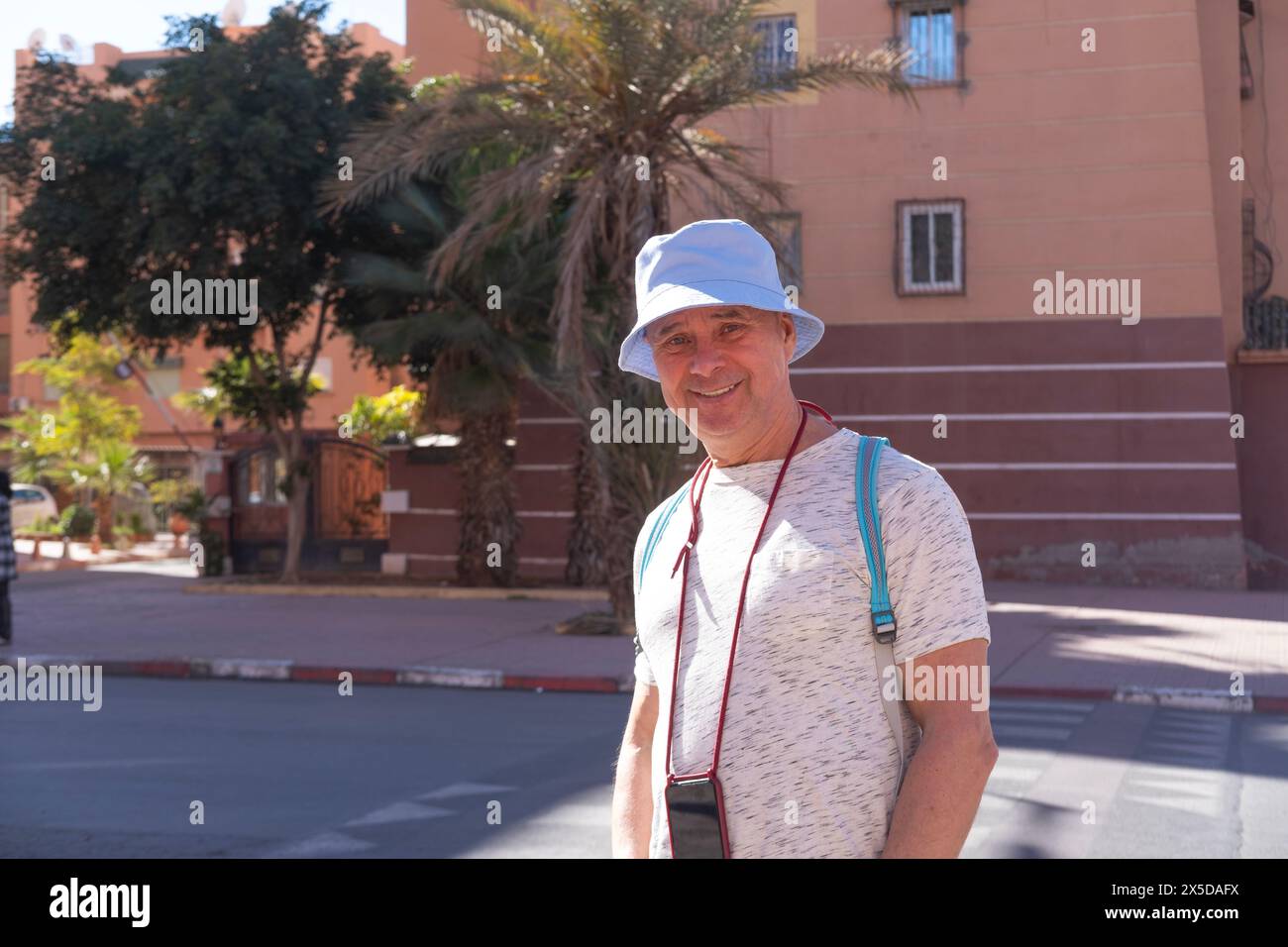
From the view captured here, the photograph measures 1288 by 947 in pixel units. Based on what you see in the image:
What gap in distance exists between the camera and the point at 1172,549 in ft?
72.9

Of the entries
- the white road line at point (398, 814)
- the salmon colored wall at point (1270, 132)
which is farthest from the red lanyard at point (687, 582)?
the salmon colored wall at point (1270, 132)

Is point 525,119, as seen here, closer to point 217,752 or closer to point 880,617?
point 217,752

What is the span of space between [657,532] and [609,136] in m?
14.2

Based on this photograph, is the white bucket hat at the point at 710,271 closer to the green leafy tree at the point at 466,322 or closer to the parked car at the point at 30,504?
the green leafy tree at the point at 466,322

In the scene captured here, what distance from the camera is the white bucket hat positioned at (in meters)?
2.66

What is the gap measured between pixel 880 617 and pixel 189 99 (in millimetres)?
21406

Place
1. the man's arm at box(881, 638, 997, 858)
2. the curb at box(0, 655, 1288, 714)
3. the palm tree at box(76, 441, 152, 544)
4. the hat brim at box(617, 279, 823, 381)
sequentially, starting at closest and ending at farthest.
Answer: the man's arm at box(881, 638, 997, 858) < the hat brim at box(617, 279, 823, 381) < the curb at box(0, 655, 1288, 714) < the palm tree at box(76, 441, 152, 544)

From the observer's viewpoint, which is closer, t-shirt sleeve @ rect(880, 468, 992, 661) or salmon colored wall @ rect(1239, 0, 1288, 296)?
t-shirt sleeve @ rect(880, 468, 992, 661)

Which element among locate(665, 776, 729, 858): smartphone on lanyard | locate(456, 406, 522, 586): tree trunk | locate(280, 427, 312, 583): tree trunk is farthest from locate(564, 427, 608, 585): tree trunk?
locate(665, 776, 729, 858): smartphone on lanyard

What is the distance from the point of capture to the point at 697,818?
8.21ft

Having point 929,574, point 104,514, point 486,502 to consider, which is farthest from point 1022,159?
point 104,514

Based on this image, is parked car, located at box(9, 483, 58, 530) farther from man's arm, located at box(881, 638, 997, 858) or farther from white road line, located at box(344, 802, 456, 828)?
man's arm, located at box(881, 638, 997, 858)

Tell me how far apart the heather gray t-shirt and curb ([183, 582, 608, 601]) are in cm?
1827
